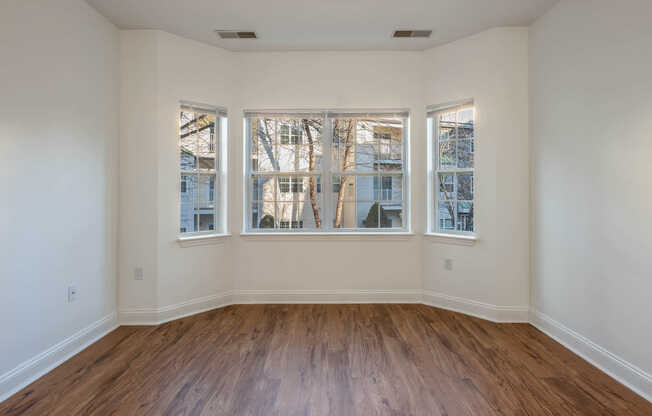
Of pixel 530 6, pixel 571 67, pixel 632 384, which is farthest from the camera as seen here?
pixel 530 6

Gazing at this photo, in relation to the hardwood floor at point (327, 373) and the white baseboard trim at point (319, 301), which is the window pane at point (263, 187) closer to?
the white baseboard trim at point (319, 301)

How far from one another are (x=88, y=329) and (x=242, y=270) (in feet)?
5.00

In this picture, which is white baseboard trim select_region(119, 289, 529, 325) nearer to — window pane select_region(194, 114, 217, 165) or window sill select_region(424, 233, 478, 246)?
window sill select_region(424, 233, 478, 246)

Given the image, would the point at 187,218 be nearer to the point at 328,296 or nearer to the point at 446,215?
the point at 328,296

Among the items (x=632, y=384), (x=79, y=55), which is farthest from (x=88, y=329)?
(x=632, y=384)

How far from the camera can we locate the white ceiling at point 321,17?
3.04 metres

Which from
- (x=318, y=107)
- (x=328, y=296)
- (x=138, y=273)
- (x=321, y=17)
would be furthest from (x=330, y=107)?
(x=138, y=273)

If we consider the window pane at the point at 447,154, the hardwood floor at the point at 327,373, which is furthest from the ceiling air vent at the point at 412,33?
the hardwood floor at the point at 327,373

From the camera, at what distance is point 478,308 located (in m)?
3.56

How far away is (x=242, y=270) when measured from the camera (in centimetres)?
401

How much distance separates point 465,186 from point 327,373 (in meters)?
2.44

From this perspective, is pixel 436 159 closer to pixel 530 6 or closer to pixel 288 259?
pixel 530 6

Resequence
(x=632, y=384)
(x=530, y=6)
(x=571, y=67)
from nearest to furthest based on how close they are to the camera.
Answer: (x=632, y=384), (x=571, y=67), (x=530, y=6)

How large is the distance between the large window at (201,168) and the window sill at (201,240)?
9cm
